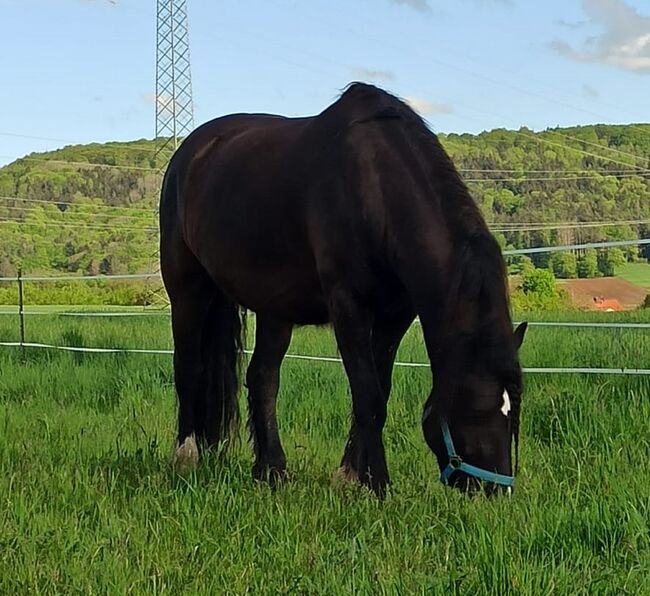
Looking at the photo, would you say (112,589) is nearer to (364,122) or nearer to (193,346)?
(364,122)

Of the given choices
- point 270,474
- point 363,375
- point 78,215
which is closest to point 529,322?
point 270,474

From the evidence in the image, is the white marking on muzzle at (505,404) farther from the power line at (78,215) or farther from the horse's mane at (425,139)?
the power line at (78,215)

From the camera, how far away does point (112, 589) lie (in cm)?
254

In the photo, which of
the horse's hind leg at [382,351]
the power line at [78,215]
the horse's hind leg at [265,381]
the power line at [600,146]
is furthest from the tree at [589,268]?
the power line at [78,215]

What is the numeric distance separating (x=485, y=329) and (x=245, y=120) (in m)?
2.65

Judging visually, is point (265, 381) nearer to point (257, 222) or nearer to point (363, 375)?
point (257, 222)

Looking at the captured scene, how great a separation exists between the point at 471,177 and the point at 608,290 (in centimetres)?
2352

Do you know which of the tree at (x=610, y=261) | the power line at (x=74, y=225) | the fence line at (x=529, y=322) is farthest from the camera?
the power line at (x=74, y=225)

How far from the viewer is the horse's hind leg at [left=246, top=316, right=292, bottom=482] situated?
178 inches

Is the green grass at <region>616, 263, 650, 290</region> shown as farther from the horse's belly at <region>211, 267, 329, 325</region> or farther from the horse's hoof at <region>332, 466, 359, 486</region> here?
the horse's hoof at <region>332, 466, 359, 486</region>

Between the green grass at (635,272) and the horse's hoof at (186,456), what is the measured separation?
11.3 metres

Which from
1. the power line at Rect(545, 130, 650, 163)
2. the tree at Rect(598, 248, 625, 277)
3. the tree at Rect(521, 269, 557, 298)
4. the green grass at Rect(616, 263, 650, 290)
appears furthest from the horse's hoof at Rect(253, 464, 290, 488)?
the power line at Rect(545, 130, 650, 163)

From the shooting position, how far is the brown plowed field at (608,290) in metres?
14.2

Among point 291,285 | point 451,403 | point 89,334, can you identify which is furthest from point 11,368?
point 451,403
